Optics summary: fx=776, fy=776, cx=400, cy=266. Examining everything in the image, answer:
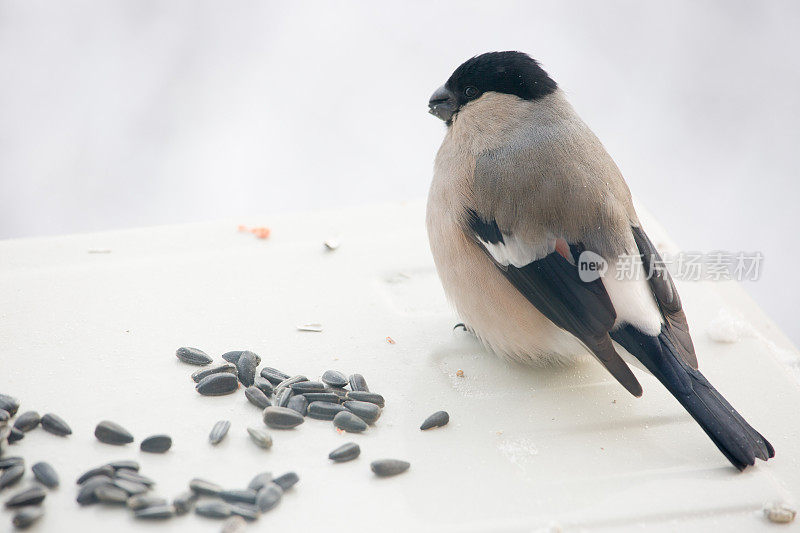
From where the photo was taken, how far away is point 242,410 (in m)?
1.78

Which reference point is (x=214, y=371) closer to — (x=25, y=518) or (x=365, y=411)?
(x=365, y=411)

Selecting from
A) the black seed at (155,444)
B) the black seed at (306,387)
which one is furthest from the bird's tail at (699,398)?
the black seed at (155,444)

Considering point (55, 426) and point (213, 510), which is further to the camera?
point (55, 426)

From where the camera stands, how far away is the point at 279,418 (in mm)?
1706

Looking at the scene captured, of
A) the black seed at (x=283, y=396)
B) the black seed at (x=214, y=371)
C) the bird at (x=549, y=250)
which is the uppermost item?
the bird at (x=549, y=250)

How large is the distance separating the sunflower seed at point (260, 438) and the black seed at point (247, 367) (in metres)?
0.21

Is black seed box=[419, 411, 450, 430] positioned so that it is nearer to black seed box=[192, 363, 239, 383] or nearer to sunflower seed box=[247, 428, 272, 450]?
sunflower seed box=[247, 428, 272, 450]

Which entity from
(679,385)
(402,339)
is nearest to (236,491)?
(402,339)

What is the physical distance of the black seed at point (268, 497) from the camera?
57.9 inches

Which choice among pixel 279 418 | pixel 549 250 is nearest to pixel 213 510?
pixel 279 418

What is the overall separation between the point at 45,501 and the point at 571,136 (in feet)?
4.80

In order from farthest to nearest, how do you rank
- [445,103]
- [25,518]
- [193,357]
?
[445,103]
[193,357]
[25,518]

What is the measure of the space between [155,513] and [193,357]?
0.55m

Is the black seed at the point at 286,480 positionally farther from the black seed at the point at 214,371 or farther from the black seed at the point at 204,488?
the black seed at the point at 214,371
